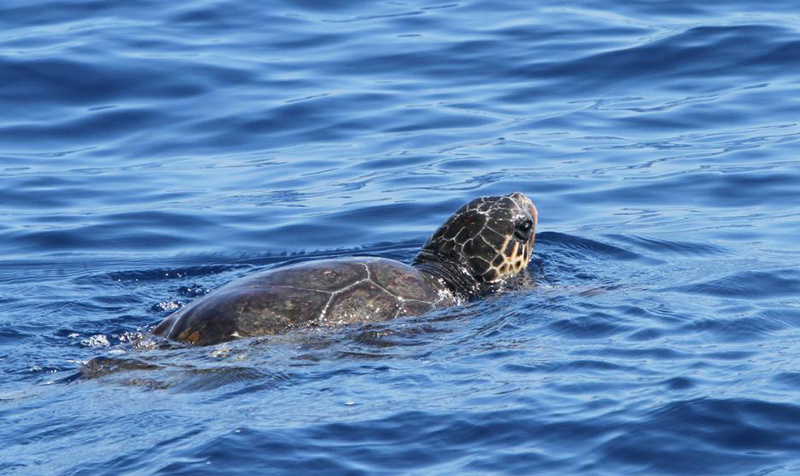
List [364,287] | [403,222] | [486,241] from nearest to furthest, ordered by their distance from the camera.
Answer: [364,287], [486,241], [403,222]

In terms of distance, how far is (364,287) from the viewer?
28.7 feet

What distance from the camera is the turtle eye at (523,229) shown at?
10.3m

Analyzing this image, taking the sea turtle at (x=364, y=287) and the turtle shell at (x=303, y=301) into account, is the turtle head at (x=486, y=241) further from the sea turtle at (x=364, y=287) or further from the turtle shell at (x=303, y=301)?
the turtle shell at (x=303, y=301)

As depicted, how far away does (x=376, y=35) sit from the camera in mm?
18906

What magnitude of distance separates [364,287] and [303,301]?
513 mm

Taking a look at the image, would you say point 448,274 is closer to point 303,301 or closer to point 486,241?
point 486,241

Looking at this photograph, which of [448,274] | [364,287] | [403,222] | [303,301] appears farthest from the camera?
[403,222]

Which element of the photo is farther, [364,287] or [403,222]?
[403,222]

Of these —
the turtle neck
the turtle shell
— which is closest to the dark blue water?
the turtle shell

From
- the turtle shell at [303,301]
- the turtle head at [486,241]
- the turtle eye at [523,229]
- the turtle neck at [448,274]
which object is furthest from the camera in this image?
the turtle eye at [523,229]

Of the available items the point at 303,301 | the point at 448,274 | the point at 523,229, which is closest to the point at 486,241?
the point at 523,229

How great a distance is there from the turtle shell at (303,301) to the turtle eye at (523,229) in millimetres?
1457

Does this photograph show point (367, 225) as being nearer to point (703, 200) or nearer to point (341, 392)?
point (703, 200)

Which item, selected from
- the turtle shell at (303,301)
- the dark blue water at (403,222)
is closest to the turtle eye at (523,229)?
the dark blue water at (403,222)
